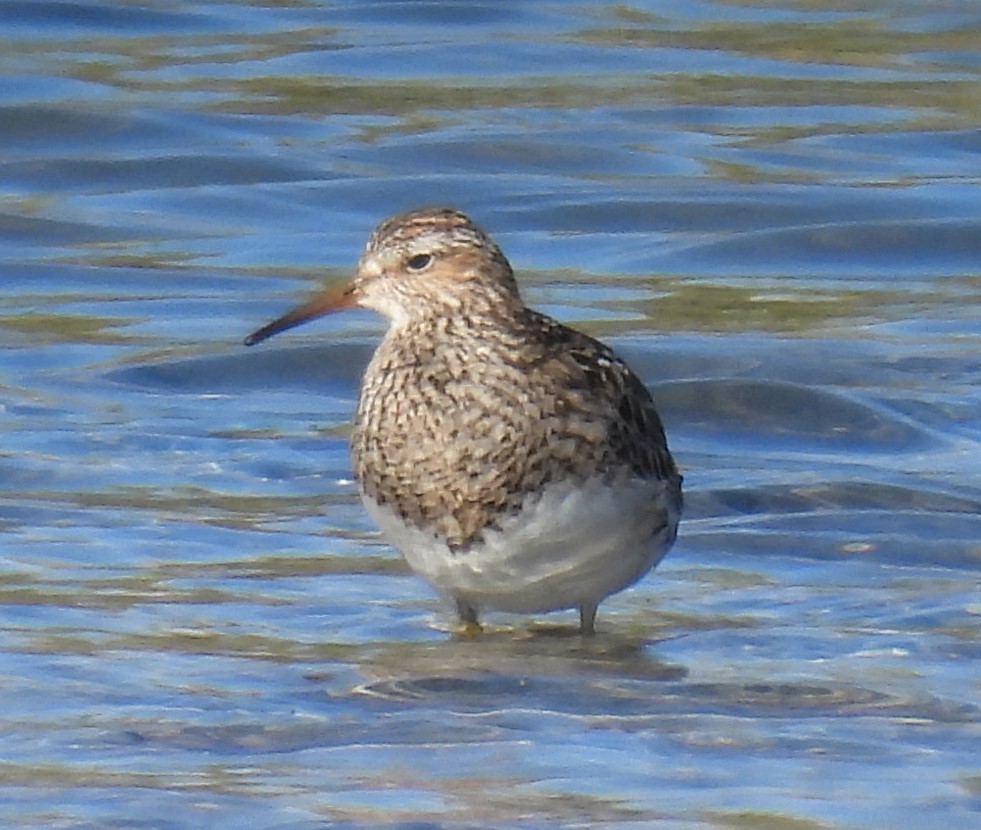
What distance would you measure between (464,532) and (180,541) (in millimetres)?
1701

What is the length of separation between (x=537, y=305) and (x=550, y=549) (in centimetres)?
524

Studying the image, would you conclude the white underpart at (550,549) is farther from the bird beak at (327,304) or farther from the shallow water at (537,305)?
the bird beak at (327,304)

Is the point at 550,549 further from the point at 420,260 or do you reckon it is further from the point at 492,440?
the point at 420,260

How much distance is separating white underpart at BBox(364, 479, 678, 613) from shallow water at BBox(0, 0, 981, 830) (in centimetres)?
22

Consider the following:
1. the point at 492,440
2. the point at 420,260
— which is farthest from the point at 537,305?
the point at 492,440

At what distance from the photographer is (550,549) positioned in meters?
8.09

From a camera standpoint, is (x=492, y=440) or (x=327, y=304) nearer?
(x=492, y=440)

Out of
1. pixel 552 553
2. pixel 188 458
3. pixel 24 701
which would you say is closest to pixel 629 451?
pixel 552 553

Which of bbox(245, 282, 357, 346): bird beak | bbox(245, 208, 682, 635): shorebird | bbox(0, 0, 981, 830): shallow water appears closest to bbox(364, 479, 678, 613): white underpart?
bbox(245, 208, 682, 635): shorebird

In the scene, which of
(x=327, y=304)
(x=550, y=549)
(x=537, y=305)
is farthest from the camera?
(x=537, y=305)

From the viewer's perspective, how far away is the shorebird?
8.07 meters

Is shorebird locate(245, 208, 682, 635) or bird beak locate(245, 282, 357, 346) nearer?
shorebird locate(245, 208, 682, 635)

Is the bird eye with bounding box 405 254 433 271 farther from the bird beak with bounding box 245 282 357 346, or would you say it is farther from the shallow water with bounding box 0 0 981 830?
the shallow water with bounding box 0 0 981 830

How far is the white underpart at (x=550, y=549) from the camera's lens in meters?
8.06
